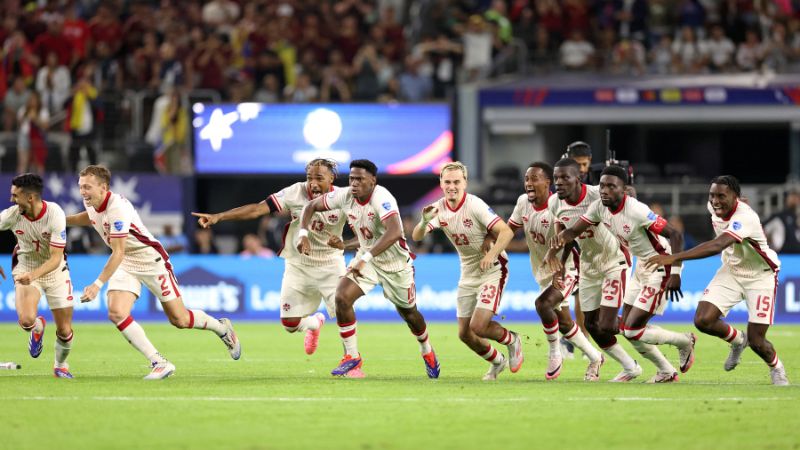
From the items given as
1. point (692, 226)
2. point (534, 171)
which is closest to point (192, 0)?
point (692, 226)

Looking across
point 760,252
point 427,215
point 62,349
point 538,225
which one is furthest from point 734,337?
point 62,349

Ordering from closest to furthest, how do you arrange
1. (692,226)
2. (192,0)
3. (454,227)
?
(454,227) < (692,226) < (192,0)

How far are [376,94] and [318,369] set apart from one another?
48.2 ft

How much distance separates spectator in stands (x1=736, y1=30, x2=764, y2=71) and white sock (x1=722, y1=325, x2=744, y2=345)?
54.6ft

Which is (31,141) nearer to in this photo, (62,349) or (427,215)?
(62,349)

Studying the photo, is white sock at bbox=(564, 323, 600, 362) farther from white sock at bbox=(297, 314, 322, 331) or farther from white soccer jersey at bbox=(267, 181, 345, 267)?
white sock at bbox=(297, 314, 322, 331)

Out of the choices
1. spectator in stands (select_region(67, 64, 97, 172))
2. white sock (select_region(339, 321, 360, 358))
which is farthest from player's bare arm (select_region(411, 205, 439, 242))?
spectator in stands (select_region(67, 64, 97, 172))

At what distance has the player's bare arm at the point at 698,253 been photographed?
1280 centimetres

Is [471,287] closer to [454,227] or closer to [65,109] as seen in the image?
[454,227]

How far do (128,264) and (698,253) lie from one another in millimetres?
5411

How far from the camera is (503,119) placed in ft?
98.3

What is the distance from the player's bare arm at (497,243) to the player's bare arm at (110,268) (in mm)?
3378

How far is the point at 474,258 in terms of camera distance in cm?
1434

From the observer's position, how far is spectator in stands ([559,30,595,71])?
3047 centimetres
